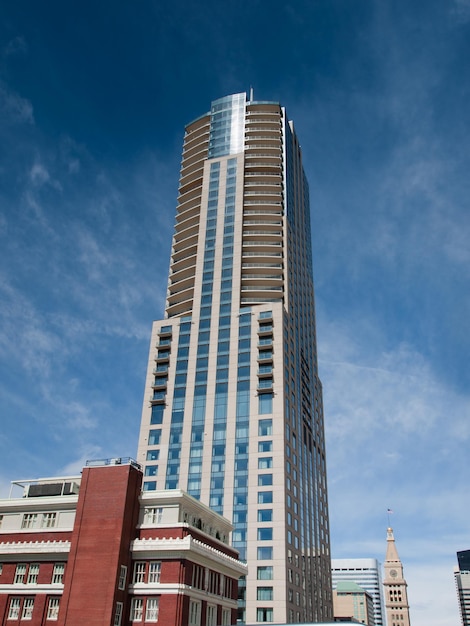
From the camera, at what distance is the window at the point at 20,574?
58.3 metres

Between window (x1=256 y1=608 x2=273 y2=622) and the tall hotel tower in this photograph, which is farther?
the tall hotel tower

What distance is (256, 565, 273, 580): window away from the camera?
8775 cm

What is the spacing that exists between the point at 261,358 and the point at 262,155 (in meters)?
52.8

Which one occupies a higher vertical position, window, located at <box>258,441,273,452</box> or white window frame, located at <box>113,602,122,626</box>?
window, located at <box>258,441,273,452</box>

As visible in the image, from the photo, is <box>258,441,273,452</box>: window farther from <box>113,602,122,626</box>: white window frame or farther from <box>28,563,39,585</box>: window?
<box>113,602,122,626</box>: white window frame

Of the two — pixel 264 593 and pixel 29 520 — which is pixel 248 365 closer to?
pixel 264 593

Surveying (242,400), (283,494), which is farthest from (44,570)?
(242,400)

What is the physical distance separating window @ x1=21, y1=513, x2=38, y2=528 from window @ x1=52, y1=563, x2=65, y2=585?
6.71 meters

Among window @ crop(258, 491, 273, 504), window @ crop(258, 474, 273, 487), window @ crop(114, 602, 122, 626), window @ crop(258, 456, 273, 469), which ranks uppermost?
window @ crop(258, 456, 273, 469)

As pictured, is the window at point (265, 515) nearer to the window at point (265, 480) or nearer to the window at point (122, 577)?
the window at point (265, 480)

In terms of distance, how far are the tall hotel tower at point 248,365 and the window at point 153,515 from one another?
113 ft

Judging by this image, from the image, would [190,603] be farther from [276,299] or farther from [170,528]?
[276,299]

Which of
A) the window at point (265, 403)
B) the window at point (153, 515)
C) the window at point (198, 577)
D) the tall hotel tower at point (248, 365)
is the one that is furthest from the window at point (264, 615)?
the window at point (153, 515)

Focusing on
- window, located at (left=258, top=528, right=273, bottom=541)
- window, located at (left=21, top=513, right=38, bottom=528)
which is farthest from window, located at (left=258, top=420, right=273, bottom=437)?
window, located at (left=21, top=513, right=38, bottom=528)
